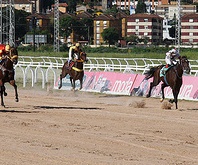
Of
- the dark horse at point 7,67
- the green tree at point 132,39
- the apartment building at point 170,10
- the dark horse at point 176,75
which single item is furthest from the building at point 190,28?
the dark horse at point 7,67

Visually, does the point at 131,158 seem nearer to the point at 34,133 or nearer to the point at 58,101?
the point at 34,133

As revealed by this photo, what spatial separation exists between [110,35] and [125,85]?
101 m

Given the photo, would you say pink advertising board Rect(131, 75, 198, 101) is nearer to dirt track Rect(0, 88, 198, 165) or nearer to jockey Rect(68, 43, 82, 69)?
dirt track Rect(0, 88, 198, 165)

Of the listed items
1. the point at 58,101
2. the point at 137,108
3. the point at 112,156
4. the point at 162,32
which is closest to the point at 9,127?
the point at 112,156

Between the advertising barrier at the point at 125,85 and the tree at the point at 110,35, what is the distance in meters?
97.1

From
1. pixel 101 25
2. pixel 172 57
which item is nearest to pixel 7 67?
pixel 172 57

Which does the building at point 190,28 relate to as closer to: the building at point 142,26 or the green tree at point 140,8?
the building at point 142,26

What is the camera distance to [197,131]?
45.1ft

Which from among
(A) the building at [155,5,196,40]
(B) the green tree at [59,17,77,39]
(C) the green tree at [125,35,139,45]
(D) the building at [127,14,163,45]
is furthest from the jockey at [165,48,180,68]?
(A) the building at [155,5,196,40]

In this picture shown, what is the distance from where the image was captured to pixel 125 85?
2406 centimetres

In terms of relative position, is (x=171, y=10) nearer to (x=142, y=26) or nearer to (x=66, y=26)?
(x=142, y=26)

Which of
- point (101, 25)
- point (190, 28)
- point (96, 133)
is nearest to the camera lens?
point (96, 133)

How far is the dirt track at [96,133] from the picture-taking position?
1020 cm

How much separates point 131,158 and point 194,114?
7.24 meters
